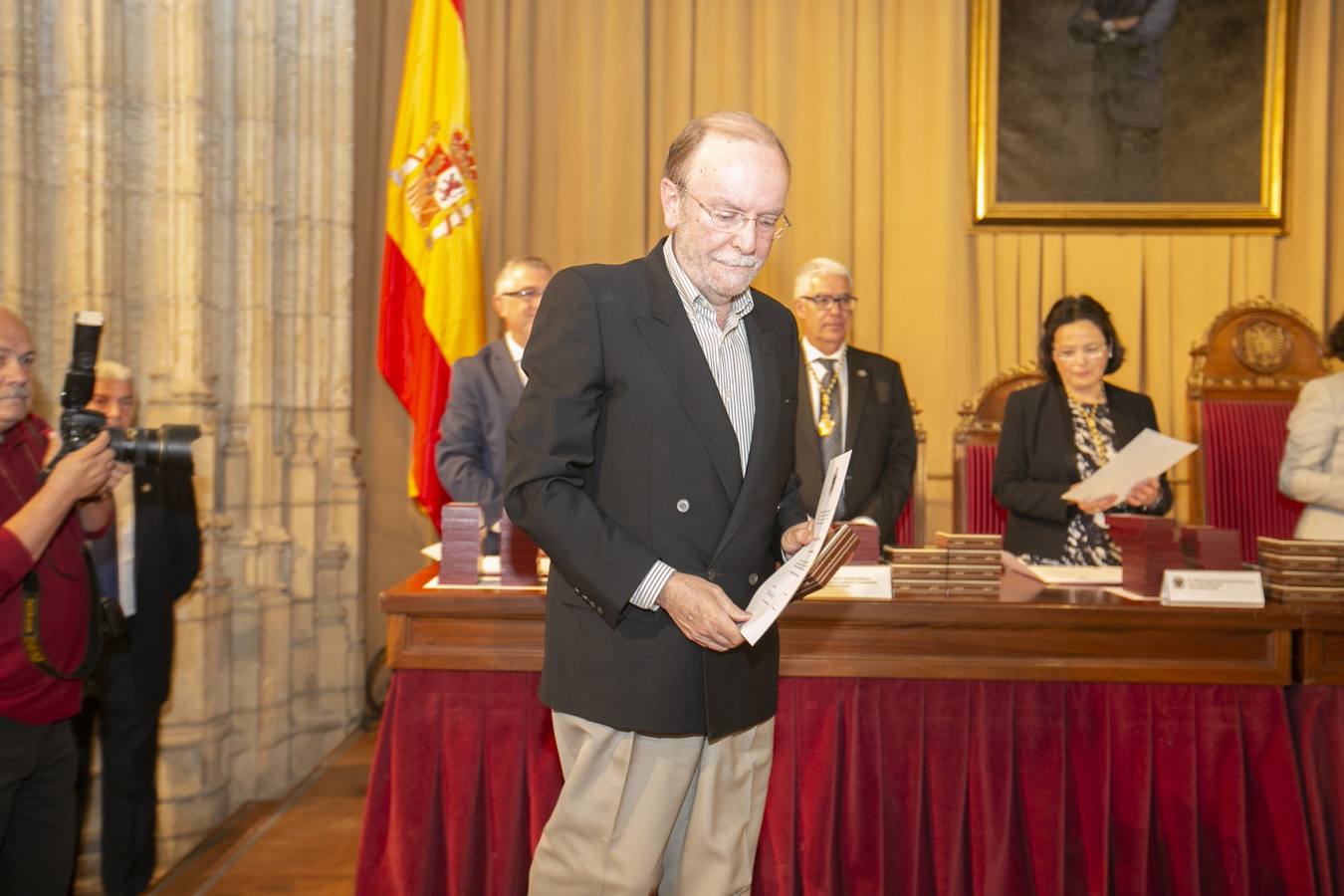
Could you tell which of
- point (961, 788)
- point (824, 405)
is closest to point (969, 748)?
point (961, 788)

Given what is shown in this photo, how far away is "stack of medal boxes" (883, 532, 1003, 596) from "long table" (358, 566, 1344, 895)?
0.09 meters

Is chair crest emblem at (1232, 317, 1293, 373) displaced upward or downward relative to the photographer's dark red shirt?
upward

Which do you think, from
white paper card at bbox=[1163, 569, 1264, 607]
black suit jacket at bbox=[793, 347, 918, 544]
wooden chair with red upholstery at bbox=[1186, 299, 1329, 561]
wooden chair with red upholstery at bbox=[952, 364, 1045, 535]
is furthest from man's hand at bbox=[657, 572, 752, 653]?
wooden chair with red upholstery at bbox=[1186, 299, 1329, 561]

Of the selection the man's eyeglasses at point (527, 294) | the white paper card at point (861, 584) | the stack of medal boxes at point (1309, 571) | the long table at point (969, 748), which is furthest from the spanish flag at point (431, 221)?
the stack of medal boxes at point (1309, 571)

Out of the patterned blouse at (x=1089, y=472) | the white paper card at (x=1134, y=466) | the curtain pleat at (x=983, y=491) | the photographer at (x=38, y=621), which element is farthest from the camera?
the curtain pleat at (x=983, y=491)

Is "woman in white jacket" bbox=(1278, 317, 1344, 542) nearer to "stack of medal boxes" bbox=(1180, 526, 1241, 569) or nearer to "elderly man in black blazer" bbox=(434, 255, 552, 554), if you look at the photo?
"stack of medal boxes" bbox=(1180, 526, 1241, 569)

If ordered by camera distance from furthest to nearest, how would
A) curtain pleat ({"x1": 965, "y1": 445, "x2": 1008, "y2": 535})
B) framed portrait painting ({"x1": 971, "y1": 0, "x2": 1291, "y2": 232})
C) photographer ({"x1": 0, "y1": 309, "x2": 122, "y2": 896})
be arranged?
framed portrait painting ({"x1": 971, "y1": 0, "x2": 1291, "y2": 232}) < curtain pleat ({"x1": 965, "y1": 445, "x2": 1008, "y2": 535}) < photographer ({"x1": 0, "y1": 309, "x2": 122, "y2": 896})

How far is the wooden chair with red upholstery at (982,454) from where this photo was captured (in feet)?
14.7

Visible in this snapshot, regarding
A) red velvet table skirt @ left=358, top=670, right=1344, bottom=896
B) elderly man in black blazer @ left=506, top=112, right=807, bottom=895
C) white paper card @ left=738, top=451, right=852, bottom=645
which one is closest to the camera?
white paper card @ left=738, top=451, right=852, bottom=645

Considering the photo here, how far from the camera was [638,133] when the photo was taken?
5.91m

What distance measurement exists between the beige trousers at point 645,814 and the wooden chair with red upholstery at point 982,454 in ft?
9.09

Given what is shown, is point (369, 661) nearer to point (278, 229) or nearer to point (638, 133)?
point (278, 229)

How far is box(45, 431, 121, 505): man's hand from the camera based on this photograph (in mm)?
2348

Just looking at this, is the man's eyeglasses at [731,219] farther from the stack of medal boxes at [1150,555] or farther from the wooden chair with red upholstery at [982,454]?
the wooden chair with red upholstery at [982,454]
